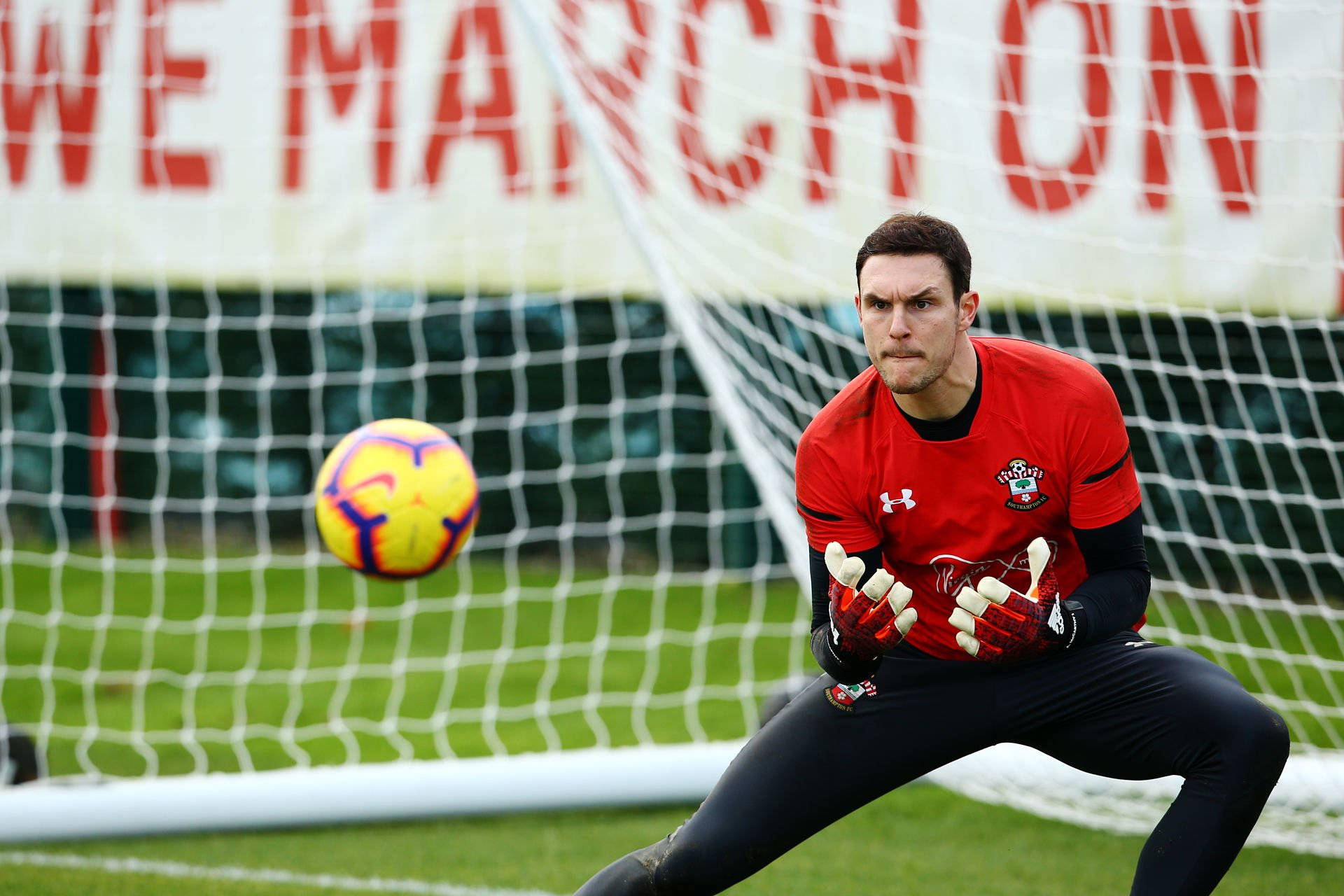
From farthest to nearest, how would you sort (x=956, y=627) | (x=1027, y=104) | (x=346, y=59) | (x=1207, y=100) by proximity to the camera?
(x=346, y=59), (x=1027, y=104), (x=1207, y=100), (x=956, y=627)

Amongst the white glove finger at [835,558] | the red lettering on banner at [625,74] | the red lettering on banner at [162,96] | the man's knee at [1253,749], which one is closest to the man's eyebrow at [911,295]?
the white glove finger at [835,558]

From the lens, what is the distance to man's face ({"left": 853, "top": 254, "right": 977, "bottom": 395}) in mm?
2990

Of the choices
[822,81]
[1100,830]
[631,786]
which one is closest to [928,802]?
[1100,830]

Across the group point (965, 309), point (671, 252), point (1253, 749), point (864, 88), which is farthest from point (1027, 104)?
point (1253, 749)

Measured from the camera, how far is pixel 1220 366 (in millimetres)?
8398

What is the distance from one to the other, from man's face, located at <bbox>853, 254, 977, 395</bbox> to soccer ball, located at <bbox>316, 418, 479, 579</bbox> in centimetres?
157

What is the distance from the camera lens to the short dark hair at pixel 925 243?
9.88ft

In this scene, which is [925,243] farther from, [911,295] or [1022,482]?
[1022,482]

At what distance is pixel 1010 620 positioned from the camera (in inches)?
109

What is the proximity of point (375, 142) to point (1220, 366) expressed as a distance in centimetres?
500

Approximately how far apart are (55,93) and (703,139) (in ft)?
10.0

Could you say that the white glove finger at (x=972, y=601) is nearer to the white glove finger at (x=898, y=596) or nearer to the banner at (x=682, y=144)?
the white glove finger at (x=898, y=596)

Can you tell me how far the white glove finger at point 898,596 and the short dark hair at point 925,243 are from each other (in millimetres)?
675

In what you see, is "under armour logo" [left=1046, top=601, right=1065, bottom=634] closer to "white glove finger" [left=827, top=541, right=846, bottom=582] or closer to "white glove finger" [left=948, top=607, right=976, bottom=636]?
"white glove finger" [left=948, top=607, right=976, bottom=636]
